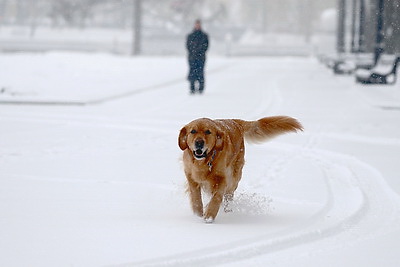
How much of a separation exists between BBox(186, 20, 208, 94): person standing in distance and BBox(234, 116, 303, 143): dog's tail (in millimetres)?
14884

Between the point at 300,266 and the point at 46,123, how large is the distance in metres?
10.6

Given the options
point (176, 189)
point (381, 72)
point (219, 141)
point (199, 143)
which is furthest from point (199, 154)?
point (381, 72)

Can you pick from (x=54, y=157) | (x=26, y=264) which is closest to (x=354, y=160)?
(x=54, y=157)

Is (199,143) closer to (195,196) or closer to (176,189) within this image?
(195,196)

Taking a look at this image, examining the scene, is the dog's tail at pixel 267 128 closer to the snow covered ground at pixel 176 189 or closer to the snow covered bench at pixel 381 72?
the snow covered ground at pixel 176 189

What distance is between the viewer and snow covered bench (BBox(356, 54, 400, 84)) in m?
25.3

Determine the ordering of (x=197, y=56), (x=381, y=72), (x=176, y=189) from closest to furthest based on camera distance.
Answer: (x=176, y=189)
(x=197, y=56)
(x=381, y=72)

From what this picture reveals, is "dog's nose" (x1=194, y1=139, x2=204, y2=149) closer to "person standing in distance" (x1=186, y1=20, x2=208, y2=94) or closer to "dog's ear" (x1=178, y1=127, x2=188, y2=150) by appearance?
"dog's ear" (x1=178, y1=127, x2=188, y2=150)

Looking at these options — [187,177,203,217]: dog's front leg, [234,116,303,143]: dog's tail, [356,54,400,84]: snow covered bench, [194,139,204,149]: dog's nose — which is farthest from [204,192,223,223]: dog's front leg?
[356,54,400,84]: snow covered bench

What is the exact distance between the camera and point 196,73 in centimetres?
2288

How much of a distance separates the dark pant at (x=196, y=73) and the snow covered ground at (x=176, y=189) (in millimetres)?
2573

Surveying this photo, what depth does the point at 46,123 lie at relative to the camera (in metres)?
15.3

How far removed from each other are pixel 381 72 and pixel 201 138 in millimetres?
20800

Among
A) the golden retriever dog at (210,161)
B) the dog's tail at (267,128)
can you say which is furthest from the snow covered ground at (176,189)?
the dog's tail at (267,128)
